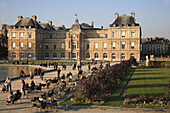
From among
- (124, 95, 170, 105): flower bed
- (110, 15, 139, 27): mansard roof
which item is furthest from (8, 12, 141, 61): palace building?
(124, 95, 170, 105): flower bed

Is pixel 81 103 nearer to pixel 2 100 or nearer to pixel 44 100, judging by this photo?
pixel 44 100

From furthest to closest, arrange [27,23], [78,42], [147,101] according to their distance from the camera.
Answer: [27,23]
[78,42]
[147,101]

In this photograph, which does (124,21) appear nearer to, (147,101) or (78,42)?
(78,42)

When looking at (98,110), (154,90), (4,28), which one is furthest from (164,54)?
(98,110)

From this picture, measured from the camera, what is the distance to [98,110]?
15.1 metres

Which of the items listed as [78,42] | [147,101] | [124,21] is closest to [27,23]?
[78,42]

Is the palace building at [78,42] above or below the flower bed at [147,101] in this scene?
above

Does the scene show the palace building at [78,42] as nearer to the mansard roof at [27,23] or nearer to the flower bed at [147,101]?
the mansard roof at [27,23]

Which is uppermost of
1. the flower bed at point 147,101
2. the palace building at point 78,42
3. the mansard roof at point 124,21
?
the mansard roof at point 124,21

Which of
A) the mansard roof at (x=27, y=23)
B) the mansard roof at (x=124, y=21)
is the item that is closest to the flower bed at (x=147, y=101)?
the mansard roof at (x=124, y=21)

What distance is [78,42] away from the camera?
236ft

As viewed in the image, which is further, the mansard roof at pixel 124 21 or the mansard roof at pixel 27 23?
the mansard roof at pixel 27 23

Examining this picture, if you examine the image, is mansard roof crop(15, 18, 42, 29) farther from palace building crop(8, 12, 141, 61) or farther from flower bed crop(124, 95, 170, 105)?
flower bed crop(124, 95, 170, 105)

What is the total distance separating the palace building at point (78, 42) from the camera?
225 ft
